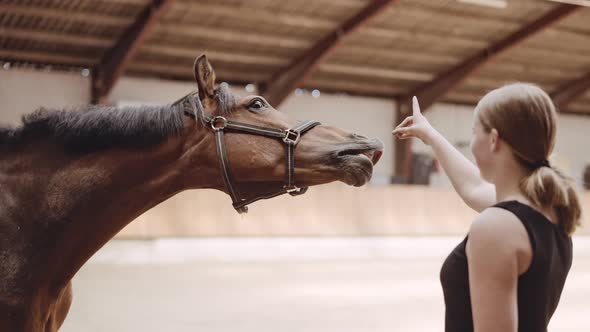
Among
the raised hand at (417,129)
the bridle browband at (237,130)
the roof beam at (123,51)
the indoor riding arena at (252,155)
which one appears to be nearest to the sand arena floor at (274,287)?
the indoor riding arena at (252,155)

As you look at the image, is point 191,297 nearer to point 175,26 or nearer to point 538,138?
point 538,138

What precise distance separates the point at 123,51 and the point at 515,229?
13227mm

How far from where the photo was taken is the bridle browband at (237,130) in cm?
226

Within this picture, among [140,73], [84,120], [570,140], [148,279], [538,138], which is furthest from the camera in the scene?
[570,140]

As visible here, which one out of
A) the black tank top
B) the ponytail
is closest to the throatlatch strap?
the black tank top

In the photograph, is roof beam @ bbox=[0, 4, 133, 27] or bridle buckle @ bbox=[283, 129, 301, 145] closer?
bridle buckle @ bbox=[283, 129, 301, 145]

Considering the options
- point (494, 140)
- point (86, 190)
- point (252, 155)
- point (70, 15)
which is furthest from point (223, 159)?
point (70, 15)

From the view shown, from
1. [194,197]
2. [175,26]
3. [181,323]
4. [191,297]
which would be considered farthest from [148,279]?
[175,26]

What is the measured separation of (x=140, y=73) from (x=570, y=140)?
42.4 ft

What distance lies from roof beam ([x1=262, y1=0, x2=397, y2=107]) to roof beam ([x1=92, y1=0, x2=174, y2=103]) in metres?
3.77

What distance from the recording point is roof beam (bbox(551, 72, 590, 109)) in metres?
18.3

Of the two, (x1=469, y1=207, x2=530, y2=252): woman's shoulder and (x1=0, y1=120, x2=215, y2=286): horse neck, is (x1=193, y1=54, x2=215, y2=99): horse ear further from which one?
(x1=469, y1=207, x2=530, y2=252): woman's shoulder

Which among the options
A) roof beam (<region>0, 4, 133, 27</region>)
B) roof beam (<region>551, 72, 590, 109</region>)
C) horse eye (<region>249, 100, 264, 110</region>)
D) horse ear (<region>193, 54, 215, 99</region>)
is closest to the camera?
horse ear (<region>193, 54, 215, 99</region>)

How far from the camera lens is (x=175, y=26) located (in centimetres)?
1348
